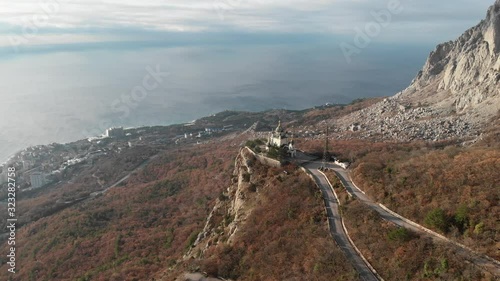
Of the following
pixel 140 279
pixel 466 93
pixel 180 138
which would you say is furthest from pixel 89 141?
pixel 466 93

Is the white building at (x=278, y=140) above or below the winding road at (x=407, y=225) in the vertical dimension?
above

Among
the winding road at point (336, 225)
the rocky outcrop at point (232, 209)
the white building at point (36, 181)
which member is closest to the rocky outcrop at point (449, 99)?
the winding road at point (336, 225)

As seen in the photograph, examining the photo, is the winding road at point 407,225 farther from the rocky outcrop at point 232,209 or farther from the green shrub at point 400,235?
the rocky outcrop at point 232,209

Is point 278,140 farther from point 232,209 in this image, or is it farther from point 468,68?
point 468,68

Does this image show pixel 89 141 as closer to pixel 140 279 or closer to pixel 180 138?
pixel 180 138

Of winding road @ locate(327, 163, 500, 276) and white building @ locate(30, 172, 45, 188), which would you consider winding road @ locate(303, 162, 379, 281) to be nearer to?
winding road @ locate(327, 163, 500, 276)

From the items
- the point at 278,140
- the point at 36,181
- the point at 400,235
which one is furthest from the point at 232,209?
the point at 36,181

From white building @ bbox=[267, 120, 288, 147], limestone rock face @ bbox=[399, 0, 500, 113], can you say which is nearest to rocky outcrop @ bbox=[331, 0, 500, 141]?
limestone rock face @ bbox=[399, 0, 500, 113]
